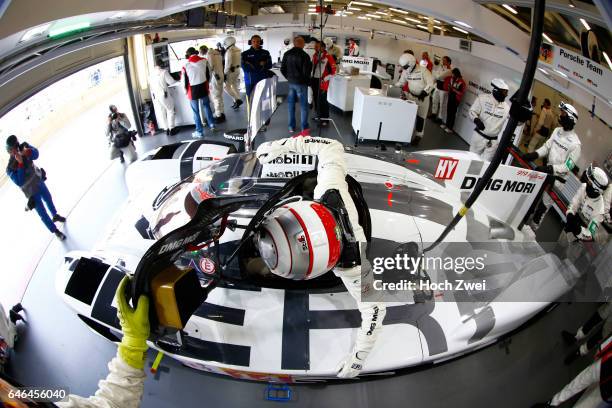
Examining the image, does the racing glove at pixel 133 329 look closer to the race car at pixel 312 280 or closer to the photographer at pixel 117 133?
the race car at pixel 312 280

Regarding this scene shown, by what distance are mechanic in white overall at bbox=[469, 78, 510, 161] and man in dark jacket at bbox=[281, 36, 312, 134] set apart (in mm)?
3012

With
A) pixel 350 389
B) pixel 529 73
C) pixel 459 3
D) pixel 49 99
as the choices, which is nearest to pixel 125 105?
pixel 49 99

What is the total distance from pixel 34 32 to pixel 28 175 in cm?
275

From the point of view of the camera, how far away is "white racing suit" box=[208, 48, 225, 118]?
754 cm

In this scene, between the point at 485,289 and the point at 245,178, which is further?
the point at 245,178

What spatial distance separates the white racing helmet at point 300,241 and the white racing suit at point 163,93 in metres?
6.13

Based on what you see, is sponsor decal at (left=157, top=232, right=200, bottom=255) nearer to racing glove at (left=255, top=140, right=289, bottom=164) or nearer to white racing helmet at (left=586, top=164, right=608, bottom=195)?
racing glove at (left=255, top=140, right=289, bottom=164)

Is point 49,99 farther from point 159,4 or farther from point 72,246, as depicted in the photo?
point 159,4

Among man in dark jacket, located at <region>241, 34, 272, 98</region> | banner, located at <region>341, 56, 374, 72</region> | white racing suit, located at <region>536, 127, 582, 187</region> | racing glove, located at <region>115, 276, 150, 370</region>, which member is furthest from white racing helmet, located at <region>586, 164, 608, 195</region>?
banner, located at <region>341, 56, 374, 72</region>

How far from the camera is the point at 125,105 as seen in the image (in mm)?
8719

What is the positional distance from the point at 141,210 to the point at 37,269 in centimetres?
177

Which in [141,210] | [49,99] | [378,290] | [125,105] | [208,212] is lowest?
[125,105]

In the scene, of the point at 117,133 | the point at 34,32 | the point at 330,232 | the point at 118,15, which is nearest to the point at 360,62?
the point at 117,133

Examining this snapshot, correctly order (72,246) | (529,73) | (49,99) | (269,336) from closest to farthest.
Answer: (529,73), (269,336), (72,246), (49,99)
